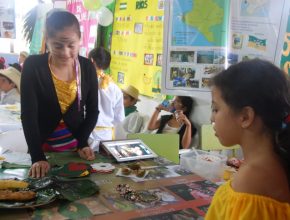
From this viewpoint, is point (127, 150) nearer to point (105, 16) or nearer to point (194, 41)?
point (194, 41)

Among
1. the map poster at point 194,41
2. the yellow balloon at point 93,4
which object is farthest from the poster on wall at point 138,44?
the map poster at point 194,41

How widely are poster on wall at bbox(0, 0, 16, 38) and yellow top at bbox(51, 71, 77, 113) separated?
2631 mm

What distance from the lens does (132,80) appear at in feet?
12.0

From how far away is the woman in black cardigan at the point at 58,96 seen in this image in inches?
53.6

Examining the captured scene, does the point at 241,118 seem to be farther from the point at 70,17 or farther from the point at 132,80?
the point at 132,80

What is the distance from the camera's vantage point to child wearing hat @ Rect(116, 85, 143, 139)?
319 cm

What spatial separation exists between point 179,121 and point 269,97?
6.68 feet

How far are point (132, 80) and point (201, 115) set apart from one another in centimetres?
109

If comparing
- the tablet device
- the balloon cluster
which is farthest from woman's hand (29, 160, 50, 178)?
the balloon cluster

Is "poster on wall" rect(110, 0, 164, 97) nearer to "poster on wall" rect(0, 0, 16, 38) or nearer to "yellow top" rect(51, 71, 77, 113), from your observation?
"poster on wall" rect(0, 0, 16, 38)

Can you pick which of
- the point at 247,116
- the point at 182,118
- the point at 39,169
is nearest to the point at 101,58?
the point at 182,118

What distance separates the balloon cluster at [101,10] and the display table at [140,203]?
2.62 meters

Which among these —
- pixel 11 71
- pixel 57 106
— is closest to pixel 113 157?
pixel 57 106

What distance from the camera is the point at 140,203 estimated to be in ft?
3.44
